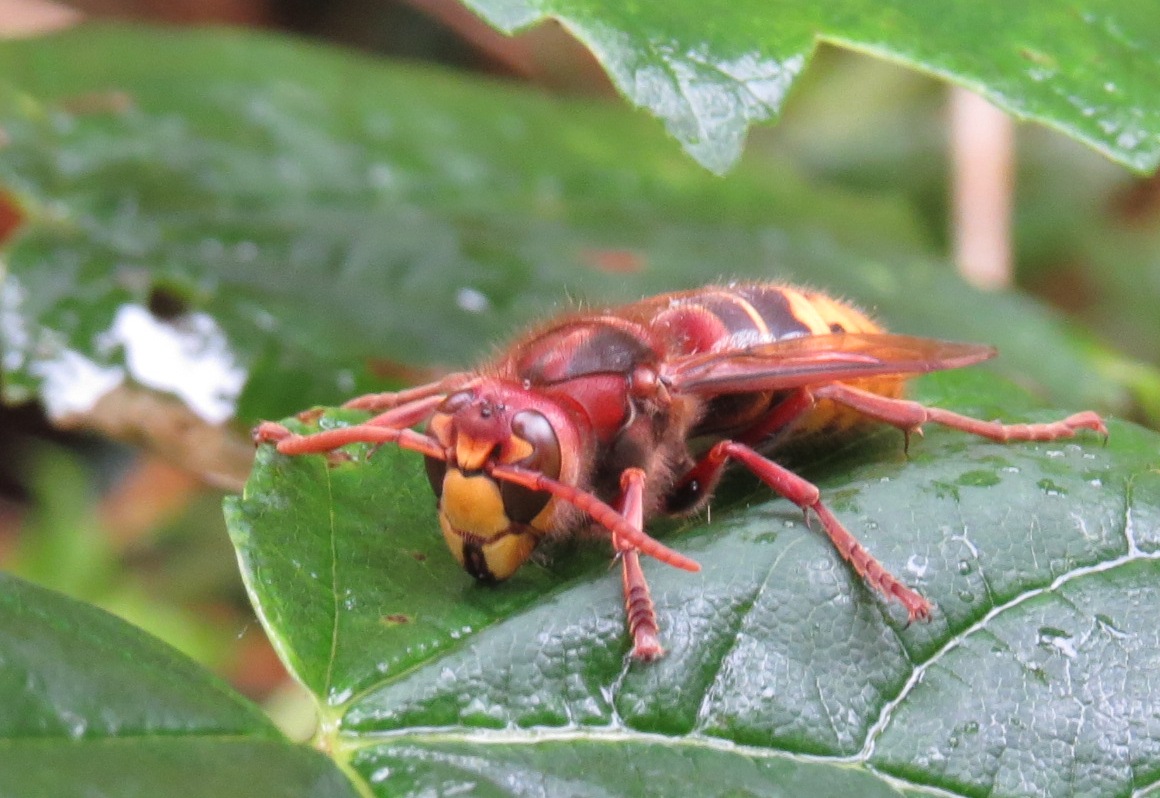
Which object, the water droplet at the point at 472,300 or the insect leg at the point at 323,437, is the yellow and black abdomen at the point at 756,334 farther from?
the water droplet at the point at 472,300

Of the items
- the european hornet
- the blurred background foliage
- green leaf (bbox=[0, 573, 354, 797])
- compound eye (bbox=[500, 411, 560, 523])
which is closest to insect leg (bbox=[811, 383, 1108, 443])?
the european hornet

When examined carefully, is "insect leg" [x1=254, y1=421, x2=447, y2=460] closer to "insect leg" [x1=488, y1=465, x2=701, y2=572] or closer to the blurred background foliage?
"insect leg" [x1=488, y1=465, x2=701, y2=572]

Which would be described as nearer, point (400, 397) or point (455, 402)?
point (455, 402)

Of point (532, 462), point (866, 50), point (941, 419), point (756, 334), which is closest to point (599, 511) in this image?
point (532, 462)

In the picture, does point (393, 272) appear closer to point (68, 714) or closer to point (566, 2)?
point (566, 2)

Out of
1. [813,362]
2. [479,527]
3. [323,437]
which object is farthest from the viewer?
[813,362]

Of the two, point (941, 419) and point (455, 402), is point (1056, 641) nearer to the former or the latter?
point (941, 419)

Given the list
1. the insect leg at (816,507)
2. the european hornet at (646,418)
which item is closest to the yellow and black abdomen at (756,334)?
the european hornet at (646,418)
